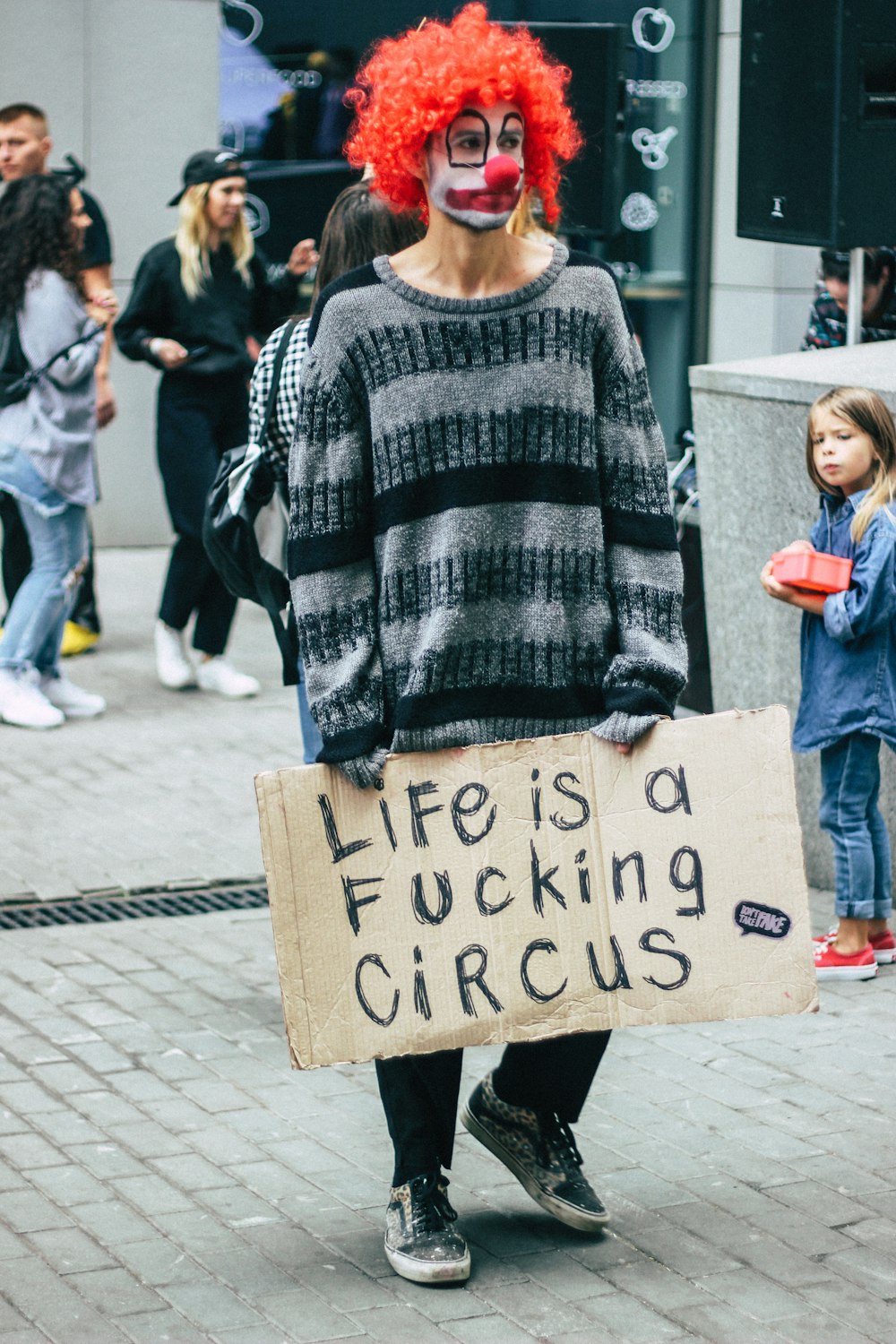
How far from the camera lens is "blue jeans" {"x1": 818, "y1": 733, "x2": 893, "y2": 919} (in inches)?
201

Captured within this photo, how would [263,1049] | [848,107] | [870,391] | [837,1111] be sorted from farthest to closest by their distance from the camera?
1. [848,107]
2. [870,391]
3. [263,1049]
4. [837,1111]

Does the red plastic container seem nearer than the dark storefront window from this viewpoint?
Yes

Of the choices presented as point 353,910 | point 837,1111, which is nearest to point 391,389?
point 353,910

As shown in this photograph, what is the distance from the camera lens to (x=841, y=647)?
5.04 meters

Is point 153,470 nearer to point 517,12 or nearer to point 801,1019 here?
point 517,12

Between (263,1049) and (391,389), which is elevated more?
(391,389)

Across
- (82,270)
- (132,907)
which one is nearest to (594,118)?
(82,270)

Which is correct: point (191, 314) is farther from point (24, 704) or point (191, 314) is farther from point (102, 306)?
point (24, 704)

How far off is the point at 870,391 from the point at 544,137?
1851 millimetres

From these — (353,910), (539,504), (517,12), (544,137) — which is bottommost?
(353,910)

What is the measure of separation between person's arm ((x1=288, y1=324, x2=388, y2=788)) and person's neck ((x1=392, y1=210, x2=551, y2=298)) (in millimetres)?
185

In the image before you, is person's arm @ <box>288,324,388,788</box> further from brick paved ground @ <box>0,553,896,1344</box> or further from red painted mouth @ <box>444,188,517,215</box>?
brick paved ground @ <box>0,553,896,1344</box>

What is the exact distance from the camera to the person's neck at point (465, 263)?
10.8 feet

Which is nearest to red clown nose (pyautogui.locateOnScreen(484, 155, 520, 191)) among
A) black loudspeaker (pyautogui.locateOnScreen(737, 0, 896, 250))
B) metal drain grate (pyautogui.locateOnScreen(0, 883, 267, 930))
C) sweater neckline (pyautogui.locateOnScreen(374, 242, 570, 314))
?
sweater neckline (pyautogui.locateOnScreen(374, 242, 570, 314))
